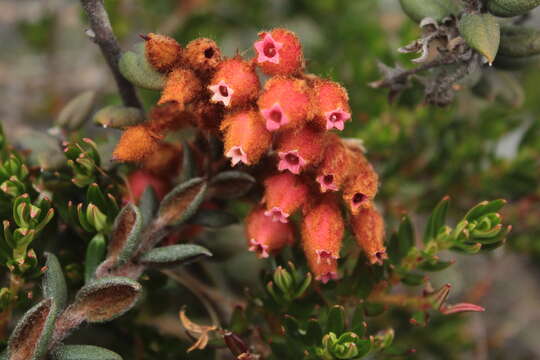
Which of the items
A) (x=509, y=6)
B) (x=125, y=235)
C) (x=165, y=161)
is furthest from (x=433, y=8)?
(x=125, y=235)

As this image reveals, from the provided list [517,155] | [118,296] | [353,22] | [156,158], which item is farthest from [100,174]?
[353,22]

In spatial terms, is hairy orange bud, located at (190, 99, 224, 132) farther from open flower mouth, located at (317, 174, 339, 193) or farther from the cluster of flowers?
open flower mouth, located at (317, 174, 339, 193)

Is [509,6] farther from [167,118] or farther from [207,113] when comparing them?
[167,118]

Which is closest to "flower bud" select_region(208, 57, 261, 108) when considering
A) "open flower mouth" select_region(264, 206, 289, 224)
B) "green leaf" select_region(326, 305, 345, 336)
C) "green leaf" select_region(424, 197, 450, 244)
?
"open flower mouth" select_region(264, 206, 289, 224)

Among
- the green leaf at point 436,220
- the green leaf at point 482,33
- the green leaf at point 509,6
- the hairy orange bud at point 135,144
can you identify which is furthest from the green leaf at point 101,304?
the green leaf at point 509,6

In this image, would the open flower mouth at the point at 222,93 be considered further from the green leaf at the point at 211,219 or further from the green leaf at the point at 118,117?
the green leaf at the point at 211,219

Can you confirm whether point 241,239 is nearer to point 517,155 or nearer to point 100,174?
point 100,174

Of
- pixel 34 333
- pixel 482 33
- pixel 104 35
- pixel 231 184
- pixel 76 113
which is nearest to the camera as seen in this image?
pixel 34 333
